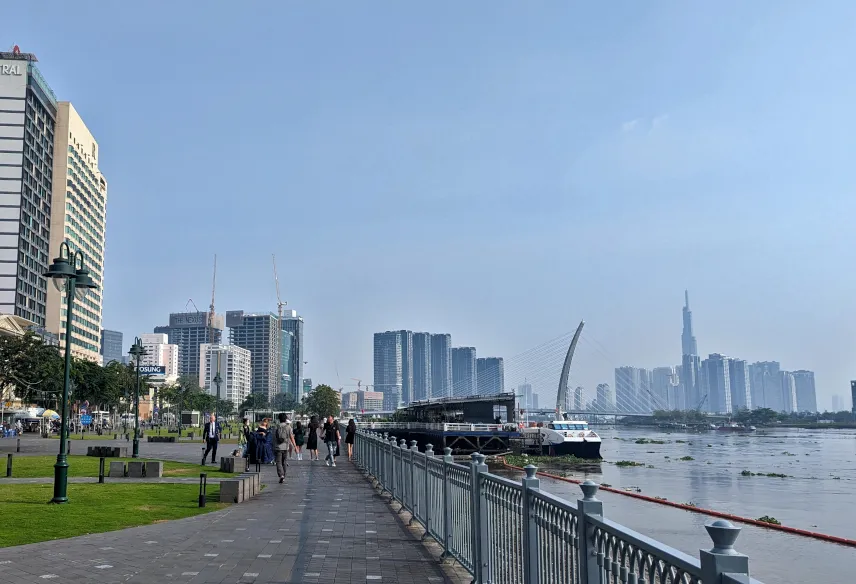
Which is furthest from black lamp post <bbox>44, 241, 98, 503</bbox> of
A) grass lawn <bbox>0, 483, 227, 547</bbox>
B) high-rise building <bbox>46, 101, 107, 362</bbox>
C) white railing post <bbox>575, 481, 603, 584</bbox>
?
high-rise building <bbox>46, 101, 107, 362</bbox>

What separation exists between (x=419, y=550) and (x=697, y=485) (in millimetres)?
32902

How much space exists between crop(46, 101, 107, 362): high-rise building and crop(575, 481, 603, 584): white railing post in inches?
4880

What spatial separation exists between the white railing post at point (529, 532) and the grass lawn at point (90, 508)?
26.4 ft

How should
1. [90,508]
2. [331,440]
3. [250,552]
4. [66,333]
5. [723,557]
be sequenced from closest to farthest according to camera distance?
[723,557] → [250,552] → [90,508] → [66,333] → [331,440]

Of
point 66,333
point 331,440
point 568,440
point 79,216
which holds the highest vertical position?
point 79,216

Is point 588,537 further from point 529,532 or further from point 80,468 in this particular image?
point 80,468

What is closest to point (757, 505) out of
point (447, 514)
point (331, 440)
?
point (331, 440)

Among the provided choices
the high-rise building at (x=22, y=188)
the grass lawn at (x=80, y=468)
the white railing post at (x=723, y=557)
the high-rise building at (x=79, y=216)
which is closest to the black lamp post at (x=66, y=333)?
the grass lawn at (x=80, y=468)

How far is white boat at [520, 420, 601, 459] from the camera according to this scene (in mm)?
61312

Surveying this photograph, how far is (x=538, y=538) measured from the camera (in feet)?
18.7

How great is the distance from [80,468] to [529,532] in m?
22.2

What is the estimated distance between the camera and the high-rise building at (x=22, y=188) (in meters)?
107

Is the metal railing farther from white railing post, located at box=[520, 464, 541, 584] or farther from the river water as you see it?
the river water

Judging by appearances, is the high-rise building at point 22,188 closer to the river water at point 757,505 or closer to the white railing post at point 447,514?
the river water at point 757,505
